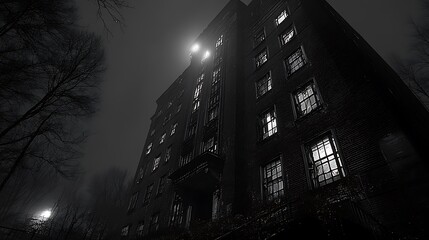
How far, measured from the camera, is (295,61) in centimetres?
1475

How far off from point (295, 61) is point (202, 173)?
8.89m

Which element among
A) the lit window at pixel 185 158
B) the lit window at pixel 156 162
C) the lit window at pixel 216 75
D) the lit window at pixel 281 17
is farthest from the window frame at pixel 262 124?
the lit window at pixel 156 162

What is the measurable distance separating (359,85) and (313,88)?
2537mm

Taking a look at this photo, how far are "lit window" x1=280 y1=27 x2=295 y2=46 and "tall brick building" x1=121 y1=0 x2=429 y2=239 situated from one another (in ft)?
0.31

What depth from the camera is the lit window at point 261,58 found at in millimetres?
17947

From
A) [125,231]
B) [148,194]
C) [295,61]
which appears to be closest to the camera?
[295,61]

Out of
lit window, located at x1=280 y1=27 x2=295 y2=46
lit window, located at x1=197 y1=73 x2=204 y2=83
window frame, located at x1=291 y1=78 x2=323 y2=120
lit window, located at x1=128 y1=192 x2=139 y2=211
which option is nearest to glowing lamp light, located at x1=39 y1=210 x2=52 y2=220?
lit window, located at x1=128 y1=192 x2=139 y2=211

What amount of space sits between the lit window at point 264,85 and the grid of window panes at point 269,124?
6.63 feet

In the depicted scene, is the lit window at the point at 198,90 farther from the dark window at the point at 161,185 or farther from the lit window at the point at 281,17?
the lit window at the point at 281,17

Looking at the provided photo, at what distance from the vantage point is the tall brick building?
6966 millimetres

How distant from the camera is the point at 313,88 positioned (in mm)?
12266

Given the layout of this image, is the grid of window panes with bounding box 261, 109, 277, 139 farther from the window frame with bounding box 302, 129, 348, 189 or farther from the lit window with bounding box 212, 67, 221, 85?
the lit window with bounding box 212, 67, 221, 85

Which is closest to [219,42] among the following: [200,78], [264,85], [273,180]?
[200,78]

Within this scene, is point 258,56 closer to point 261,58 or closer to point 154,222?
point 261,58
